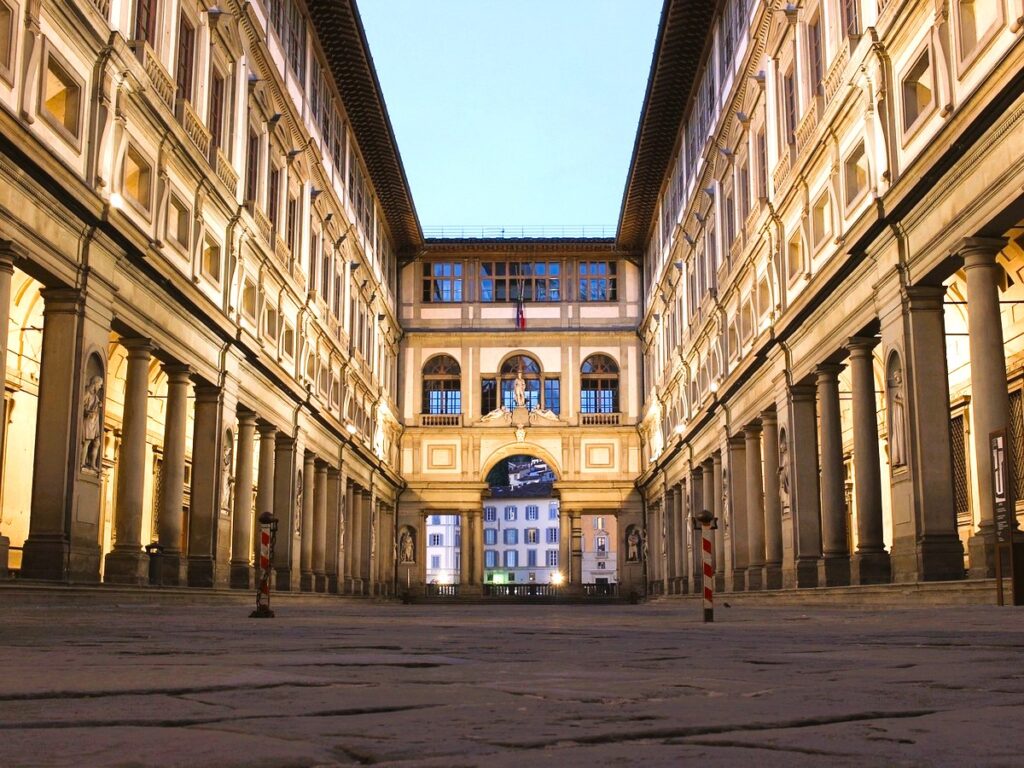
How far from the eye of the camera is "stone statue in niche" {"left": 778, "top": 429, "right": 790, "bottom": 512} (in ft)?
97.8

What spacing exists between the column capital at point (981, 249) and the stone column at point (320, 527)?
28.4m

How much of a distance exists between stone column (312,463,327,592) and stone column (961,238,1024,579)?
28233 millimetres

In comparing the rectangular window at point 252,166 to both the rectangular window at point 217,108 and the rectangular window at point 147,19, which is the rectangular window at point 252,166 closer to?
the rectangular window at point 217,108

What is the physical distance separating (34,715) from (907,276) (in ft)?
64.5

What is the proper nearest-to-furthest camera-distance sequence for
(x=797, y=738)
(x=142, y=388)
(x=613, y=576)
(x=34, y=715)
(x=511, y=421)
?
1. (x=797, y=738)
2. (x=34, y=715)
3. (x=142, y=388)
4. (x=511, y=421)
5. (x=613, y=576)

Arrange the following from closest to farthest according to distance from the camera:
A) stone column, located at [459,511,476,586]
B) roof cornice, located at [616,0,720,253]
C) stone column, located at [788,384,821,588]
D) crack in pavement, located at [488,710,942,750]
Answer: crack in pavement, located at [488,710,942,750] → stone column, located at [788,384,821,588] → roof cornice, located at [616,0,720,253] → stone column, located at [459,511,476,586]

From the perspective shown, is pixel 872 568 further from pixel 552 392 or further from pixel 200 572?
pixel 552 392

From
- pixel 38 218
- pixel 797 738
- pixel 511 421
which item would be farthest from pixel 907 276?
pixel 511 421

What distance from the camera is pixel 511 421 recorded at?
59531mm

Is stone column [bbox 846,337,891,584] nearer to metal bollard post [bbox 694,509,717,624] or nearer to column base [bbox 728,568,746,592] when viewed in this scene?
metal bollard post [bbox 694,509,717,624]

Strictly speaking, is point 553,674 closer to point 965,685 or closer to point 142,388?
point 965,685

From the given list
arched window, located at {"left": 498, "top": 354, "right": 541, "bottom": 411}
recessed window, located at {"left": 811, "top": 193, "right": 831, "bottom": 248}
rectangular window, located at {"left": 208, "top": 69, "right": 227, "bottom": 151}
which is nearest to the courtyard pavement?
recessed window, located at {"left": 811, "top": 193, "right": 831, "bottom": 248}

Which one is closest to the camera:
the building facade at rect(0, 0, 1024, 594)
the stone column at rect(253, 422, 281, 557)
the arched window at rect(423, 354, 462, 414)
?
the building facade at rect(0, 0, 1024, 594)

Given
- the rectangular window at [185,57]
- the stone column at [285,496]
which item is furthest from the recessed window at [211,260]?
the stone column at [285,496]
